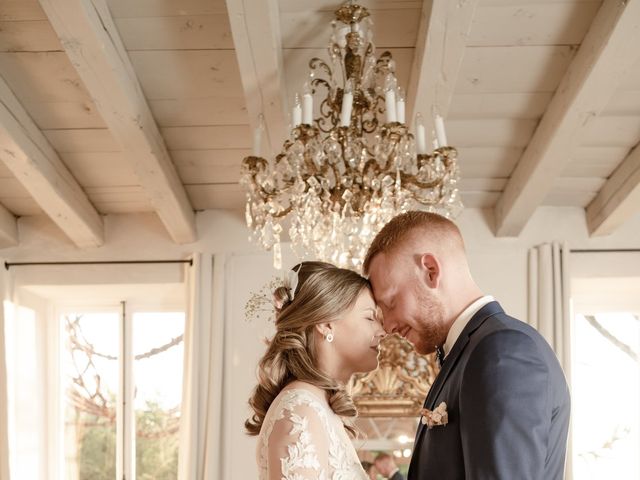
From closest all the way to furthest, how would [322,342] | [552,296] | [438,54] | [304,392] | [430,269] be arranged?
1. [430,269]
2. [304,392]
3. [322,342]
4. [438,54]
5. [552,296]

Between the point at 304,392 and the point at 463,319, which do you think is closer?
the point at 463,319

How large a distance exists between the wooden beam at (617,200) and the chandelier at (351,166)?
1640 millimetres

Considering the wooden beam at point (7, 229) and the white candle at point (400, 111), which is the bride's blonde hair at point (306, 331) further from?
the wooden beam at point (7, 229)

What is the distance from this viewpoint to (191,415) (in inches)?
219

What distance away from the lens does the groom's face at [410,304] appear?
8.18 feet

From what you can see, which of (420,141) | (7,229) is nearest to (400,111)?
(420,141)

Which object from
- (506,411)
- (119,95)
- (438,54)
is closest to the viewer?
(506,411)

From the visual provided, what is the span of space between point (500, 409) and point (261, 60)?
233 cm

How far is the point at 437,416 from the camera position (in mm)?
2326

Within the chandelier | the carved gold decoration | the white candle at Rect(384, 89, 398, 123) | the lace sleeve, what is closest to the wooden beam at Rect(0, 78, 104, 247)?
the chandelier

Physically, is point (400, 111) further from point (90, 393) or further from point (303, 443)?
point (90, 393)

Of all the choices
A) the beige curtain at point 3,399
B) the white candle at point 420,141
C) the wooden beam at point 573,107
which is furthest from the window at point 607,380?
the beige curtain at point 3,399

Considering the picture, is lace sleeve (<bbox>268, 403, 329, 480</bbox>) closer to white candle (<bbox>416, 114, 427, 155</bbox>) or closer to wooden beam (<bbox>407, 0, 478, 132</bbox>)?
white candle (<bbox>416, 114, 427, 155</bbox>)

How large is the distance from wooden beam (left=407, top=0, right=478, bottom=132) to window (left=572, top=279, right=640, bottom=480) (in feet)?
6.96
